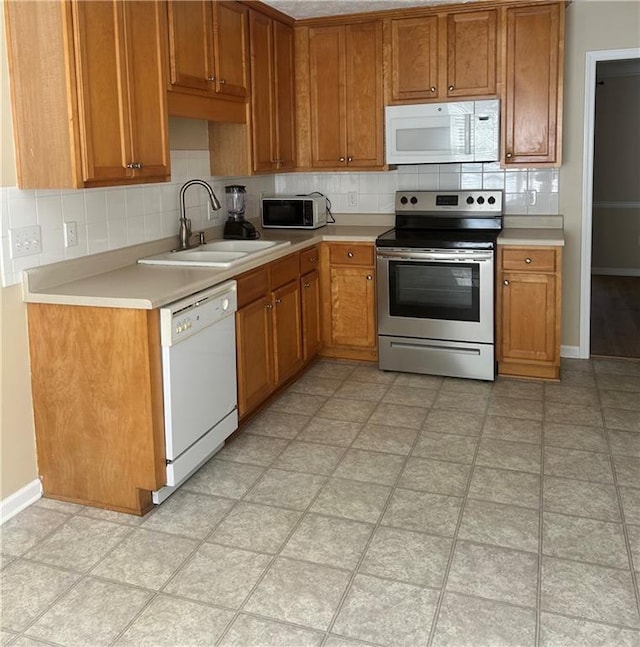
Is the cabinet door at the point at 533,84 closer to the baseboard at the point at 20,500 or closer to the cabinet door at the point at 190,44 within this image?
the cabinet door at the point at 190,44

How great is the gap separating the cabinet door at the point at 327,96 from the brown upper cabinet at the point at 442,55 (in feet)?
1.19

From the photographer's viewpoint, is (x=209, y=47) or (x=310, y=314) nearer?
(x=209, y=47)

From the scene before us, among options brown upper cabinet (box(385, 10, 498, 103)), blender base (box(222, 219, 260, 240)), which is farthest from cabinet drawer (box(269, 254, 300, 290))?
brown upper cabinet (box(385, 10, 498, 103))

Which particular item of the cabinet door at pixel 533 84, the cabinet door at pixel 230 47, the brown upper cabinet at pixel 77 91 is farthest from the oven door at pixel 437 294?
the brown upper cabinet at pixel 77 91

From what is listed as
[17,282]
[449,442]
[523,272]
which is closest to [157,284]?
[17,282]

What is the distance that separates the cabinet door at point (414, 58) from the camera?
448cm

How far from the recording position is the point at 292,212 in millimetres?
4895

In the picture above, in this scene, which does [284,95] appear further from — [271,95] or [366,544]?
[366,544]

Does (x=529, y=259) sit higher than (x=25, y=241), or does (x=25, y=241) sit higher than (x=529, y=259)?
(x=25, y=241)

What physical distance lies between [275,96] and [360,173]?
90cm

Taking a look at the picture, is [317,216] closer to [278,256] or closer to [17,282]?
[278,256]

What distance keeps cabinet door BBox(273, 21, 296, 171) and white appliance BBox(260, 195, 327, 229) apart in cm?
23

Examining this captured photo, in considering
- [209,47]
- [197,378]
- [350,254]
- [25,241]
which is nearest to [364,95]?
[350,254]

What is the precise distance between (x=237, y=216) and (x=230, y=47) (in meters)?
1.05
